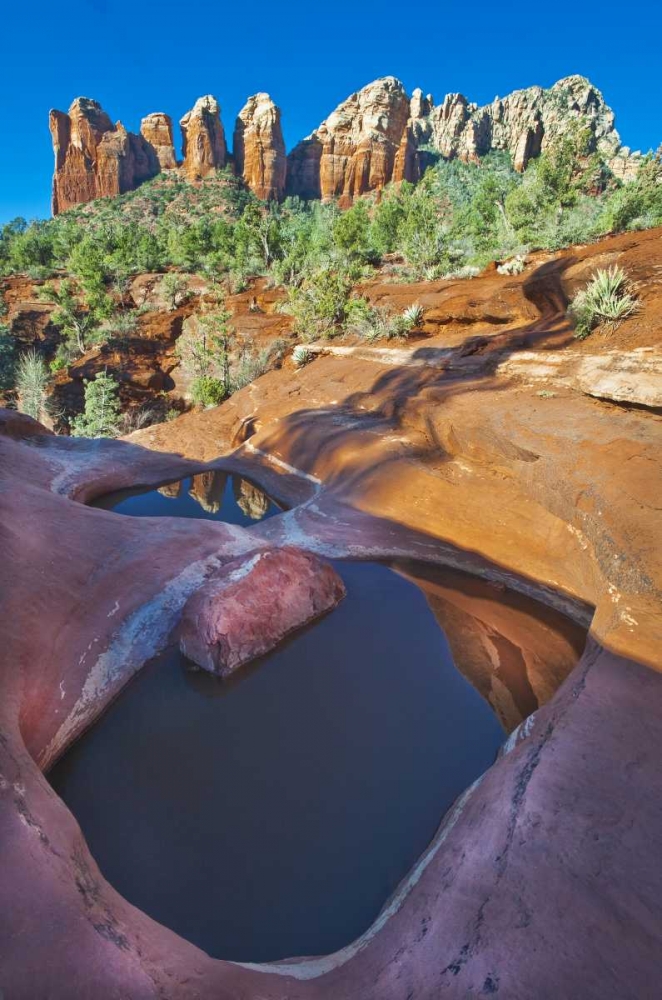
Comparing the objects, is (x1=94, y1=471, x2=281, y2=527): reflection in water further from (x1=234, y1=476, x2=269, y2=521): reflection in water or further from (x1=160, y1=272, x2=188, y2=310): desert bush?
(x1=160, y1=272, x2=188, y2=310): desert bush

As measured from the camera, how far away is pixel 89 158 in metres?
82.1

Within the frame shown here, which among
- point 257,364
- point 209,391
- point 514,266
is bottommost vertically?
point 209,391

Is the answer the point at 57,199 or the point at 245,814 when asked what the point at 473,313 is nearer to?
the point at 245,814

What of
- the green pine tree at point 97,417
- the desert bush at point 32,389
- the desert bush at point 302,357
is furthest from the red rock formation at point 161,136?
the desert bush at point 302,357

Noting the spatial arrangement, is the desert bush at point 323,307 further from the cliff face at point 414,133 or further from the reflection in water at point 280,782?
the cliff face at point 414,133

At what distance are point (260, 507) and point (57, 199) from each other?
4127 inches

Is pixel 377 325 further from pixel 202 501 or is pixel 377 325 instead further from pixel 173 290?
pixel 173 290

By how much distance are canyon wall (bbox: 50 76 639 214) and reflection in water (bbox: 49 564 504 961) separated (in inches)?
3996

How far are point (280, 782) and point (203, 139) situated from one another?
353ft

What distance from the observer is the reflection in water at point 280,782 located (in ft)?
10.1

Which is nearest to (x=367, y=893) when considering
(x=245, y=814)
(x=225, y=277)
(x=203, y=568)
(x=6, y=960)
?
(x=245, y=814)

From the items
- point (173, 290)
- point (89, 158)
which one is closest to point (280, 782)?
point (173, 290)

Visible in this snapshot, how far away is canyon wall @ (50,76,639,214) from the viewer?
8175cm

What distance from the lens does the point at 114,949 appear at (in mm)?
2033
